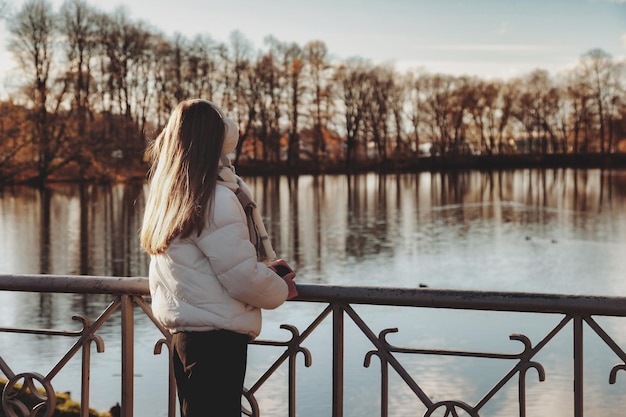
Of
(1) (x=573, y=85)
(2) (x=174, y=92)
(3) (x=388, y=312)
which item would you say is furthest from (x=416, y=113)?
(3) (x=388, y=312)

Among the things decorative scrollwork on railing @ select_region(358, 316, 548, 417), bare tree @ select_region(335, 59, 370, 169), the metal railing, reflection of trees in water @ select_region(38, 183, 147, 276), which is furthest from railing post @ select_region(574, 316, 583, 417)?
bare tree @ select_region(335, 59, 370, 169)

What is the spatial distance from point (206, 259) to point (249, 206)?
0.79 feet

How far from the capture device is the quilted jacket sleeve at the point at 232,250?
9.60ft

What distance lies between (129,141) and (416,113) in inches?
1291

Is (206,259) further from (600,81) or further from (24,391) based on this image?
(600,81)

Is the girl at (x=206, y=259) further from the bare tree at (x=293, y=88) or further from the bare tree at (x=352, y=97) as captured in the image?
the bare tree at (x=352, y=97)

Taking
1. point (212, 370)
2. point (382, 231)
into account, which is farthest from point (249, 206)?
point (382, 231)

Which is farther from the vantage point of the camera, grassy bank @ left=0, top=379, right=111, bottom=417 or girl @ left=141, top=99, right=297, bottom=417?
grassy bank @ left=0, top=379, right=111, bottom=417

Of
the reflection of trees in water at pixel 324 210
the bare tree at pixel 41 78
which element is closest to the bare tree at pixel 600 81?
the reflection of trees in water at pixel 324 210

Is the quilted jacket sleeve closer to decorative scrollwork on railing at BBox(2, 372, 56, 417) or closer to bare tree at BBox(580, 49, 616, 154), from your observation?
decorative scrollwork on railing at BBox(2, 372, 56, 417)

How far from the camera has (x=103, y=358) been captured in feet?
61.0

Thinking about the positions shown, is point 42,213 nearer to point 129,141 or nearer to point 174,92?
point 129,141

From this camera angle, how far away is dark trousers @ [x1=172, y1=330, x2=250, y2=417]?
119 inches

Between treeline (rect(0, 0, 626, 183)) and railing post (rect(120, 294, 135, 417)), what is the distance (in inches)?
2337
